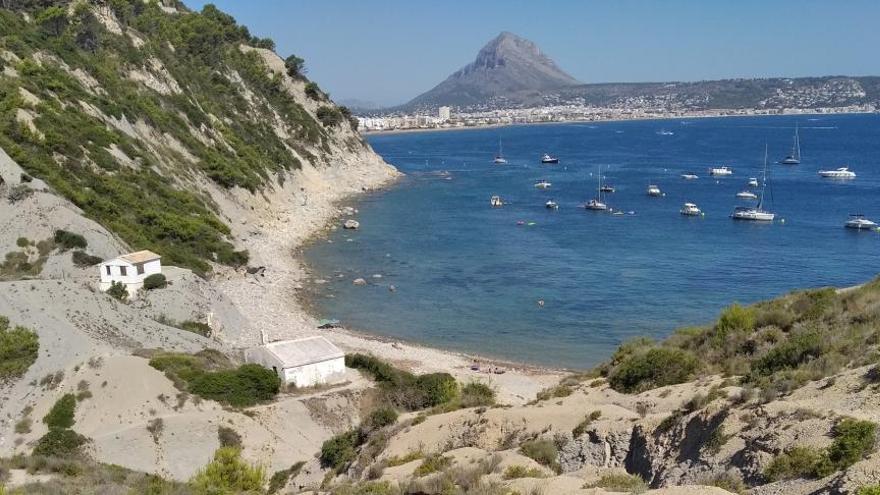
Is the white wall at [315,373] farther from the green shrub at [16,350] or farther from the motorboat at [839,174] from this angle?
the motorboat at [839,174]

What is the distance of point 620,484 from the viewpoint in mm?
14148

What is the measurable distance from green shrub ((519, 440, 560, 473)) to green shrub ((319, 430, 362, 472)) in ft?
21.6

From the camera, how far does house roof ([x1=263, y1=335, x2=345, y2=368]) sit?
104 feet

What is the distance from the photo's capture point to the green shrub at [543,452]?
1719cm

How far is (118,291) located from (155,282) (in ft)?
7.02

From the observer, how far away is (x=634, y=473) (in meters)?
16.3

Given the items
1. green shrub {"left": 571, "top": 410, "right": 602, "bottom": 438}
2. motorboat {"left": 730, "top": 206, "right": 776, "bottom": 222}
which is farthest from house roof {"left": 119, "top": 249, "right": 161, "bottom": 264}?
motorboat {"left": 730, "top": 206, "right": 776, "bottom": 222}

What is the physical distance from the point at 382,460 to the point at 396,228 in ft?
188

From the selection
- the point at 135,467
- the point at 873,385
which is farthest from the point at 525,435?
the point at 135,467

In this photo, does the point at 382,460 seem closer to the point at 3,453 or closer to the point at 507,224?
the point at 3,453

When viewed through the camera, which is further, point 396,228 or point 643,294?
point 396,228

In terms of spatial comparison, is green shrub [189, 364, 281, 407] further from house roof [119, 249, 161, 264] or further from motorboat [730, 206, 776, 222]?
motorboat [730, 206, 776, 222]

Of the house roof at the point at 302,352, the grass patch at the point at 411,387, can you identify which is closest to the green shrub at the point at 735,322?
the grass patch at the point at 411,387

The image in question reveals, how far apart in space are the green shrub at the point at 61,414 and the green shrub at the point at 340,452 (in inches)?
364
